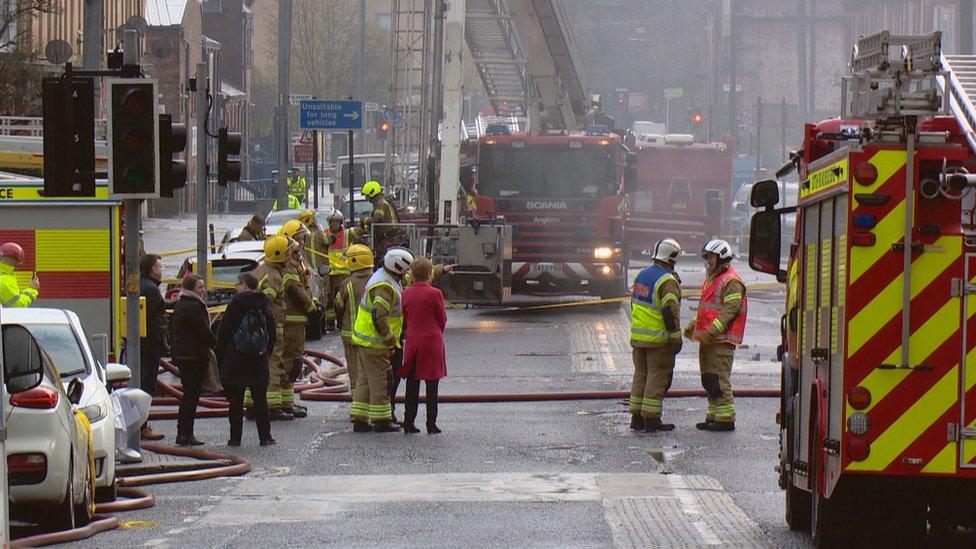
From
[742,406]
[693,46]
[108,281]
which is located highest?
[693,46]

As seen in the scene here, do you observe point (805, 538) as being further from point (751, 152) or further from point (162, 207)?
point (751, 152)

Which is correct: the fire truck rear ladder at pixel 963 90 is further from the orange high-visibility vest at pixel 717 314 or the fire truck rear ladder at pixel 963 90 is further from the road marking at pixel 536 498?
the orange high-visibility vest at pixel 717 314

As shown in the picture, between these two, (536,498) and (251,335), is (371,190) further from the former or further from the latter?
(536,498)

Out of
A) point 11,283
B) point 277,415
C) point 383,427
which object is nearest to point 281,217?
point 277,415

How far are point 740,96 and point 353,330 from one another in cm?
8631

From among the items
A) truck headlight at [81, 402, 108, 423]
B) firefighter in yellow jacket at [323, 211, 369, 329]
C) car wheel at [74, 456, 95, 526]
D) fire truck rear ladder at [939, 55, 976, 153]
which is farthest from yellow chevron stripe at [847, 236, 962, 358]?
firefighter in yellow jacket at [323, 211, 369, 329]

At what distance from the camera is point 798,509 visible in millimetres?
10578

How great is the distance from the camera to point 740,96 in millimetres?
101062

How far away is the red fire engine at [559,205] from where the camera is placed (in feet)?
100

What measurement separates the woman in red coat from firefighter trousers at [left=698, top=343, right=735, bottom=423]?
2266 millimetres

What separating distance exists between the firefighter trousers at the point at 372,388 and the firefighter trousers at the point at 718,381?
9.06 ft

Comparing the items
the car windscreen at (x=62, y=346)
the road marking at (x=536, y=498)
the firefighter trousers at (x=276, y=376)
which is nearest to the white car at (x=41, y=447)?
the road marking at (x=536, y=498)

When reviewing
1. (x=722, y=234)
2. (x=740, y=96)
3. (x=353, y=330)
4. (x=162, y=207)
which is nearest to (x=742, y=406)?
(x=353, y=330)

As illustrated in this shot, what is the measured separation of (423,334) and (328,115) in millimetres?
19318
